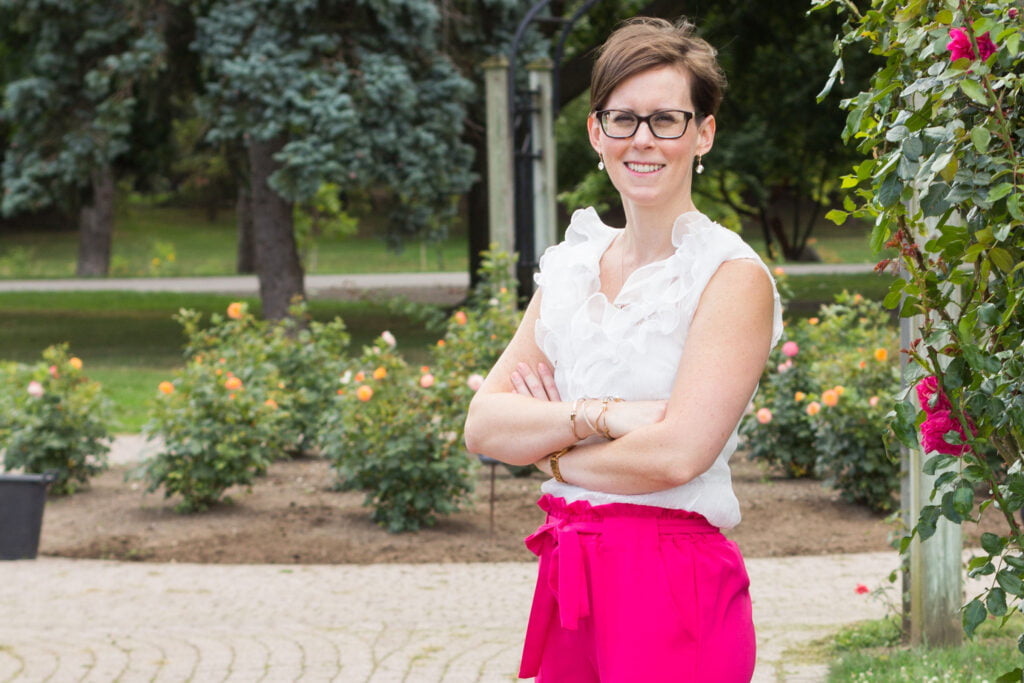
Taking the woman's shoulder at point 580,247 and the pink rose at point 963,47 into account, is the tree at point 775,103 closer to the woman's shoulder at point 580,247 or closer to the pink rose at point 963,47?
the woman's shoulder at point 580,247

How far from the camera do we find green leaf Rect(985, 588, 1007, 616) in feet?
7.43

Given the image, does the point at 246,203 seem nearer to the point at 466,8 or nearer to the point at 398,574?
the point at 466,8

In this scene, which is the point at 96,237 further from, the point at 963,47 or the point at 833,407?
the point at 963,47

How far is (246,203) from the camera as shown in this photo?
3584cm

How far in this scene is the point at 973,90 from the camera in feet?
6.86

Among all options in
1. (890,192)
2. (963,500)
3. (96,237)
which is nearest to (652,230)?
(890,192)

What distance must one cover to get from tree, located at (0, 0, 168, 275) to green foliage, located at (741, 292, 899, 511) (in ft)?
31.2

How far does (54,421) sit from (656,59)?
22.0 feet

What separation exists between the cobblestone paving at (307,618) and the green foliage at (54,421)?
48.6 inches

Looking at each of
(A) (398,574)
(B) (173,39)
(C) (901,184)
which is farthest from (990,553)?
(B) (173,39)

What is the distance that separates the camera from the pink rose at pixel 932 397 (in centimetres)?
232

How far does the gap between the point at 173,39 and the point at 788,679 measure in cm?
1392

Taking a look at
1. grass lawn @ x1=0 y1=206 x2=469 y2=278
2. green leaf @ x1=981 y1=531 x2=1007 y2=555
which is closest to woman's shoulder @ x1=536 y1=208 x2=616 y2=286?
green leaf @ x1=981 y1=531 x2=1007 y2=555

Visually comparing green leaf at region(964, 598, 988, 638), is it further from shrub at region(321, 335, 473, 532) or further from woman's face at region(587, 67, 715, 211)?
shrub at region(321, 335, 473, 532)
